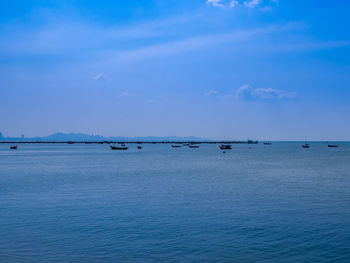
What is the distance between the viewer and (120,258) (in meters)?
14.9

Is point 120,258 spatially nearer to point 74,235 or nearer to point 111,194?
point 74,235

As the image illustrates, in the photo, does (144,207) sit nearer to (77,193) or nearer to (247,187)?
(77,193)

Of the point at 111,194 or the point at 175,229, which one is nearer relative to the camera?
the point at 175,229

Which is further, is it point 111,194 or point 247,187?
point 247,187

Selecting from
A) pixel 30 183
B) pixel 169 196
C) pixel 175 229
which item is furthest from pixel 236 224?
pixel 30 183

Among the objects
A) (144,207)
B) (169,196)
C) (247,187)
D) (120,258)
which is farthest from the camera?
(247,187)

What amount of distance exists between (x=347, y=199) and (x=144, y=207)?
17146 mm

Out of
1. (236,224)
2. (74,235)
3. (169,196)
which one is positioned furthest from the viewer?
(169,196)

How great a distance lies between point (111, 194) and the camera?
107 feet

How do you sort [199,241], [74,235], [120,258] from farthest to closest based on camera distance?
[74,235] < [199,241] < [120,258]

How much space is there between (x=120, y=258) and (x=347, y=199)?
873 inches

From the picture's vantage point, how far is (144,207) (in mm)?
25875

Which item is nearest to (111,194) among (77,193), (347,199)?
(77,193)

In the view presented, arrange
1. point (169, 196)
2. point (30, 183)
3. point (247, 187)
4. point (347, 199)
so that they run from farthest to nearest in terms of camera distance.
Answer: point (30, 183)
point (247, 187)
point (169, 196)
point (347, 199)
